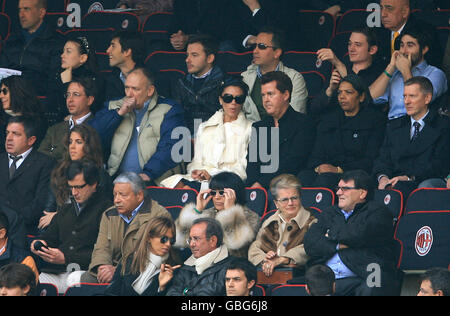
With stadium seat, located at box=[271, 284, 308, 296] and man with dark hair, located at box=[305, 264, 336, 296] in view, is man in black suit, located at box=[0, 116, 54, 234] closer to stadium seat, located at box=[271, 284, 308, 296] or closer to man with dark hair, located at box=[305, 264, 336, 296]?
stadium seat, located at box=[271, 284, 308, 296]

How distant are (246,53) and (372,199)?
2.21 meters

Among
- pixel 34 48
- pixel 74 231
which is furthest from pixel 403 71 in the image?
pixel 34 48

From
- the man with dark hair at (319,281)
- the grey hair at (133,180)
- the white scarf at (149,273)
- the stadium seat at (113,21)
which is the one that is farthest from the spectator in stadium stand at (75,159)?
the man with dark hair at (319,281)

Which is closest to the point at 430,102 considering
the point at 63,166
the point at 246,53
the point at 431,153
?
the point at 431,153

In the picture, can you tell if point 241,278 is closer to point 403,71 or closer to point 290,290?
point 290,290

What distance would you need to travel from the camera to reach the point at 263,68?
872 centimetres

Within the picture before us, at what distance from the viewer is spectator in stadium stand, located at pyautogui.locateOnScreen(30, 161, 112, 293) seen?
25.6ft

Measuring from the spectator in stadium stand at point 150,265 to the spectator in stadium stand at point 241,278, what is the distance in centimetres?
44

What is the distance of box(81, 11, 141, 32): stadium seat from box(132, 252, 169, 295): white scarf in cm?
274

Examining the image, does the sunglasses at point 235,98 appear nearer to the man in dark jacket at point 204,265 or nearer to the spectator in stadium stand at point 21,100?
the man in dark jacket at point 204,265

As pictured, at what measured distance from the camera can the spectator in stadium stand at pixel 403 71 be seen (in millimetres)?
8211

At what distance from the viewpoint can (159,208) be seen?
307 inches

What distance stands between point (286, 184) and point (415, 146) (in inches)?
38.2

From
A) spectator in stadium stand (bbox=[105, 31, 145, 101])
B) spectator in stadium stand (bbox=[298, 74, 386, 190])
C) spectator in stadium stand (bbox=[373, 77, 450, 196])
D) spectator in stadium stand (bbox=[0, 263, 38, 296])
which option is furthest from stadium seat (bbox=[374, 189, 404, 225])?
spectator in stadium stand (bbox=[105, 31, 145, 101])
